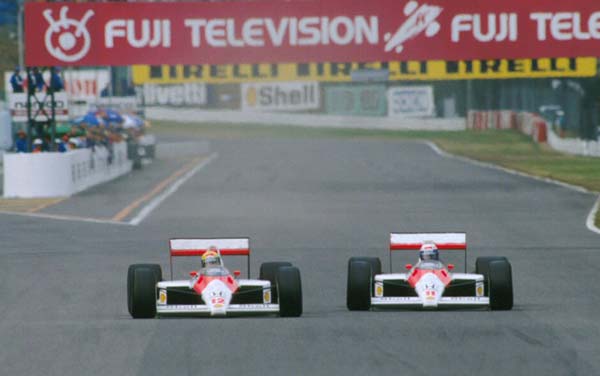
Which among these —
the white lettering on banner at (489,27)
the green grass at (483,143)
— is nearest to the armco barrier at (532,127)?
the green grass at (483,143)

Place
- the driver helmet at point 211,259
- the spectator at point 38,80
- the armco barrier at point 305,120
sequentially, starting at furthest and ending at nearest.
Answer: the armco barrier at point 305,120 → the spectator at point 38,80 → the driver helmet at point 211,259

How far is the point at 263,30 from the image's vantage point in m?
35.7

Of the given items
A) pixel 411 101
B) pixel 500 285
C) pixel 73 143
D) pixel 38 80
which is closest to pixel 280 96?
pixel 411 101

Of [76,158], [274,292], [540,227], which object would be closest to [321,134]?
[76,158]

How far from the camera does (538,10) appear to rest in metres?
36.4

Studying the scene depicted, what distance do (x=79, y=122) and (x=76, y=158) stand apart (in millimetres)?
9268

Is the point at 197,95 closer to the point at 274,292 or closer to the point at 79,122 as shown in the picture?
the point at 79,122

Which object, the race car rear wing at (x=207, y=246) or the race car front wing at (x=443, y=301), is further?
the race car rear wing at (x=207, y=246)

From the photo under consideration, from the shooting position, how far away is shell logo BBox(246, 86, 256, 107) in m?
110

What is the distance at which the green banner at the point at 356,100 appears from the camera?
106 metres

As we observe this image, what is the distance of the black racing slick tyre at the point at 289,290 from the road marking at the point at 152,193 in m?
16.1

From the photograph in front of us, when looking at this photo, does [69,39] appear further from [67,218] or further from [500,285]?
[500,285]

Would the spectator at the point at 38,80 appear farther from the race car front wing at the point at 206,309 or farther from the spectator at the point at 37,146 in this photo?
the race car front wing at the point at 206,309

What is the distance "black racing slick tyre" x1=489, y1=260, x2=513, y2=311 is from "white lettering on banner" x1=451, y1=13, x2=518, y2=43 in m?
23.0
